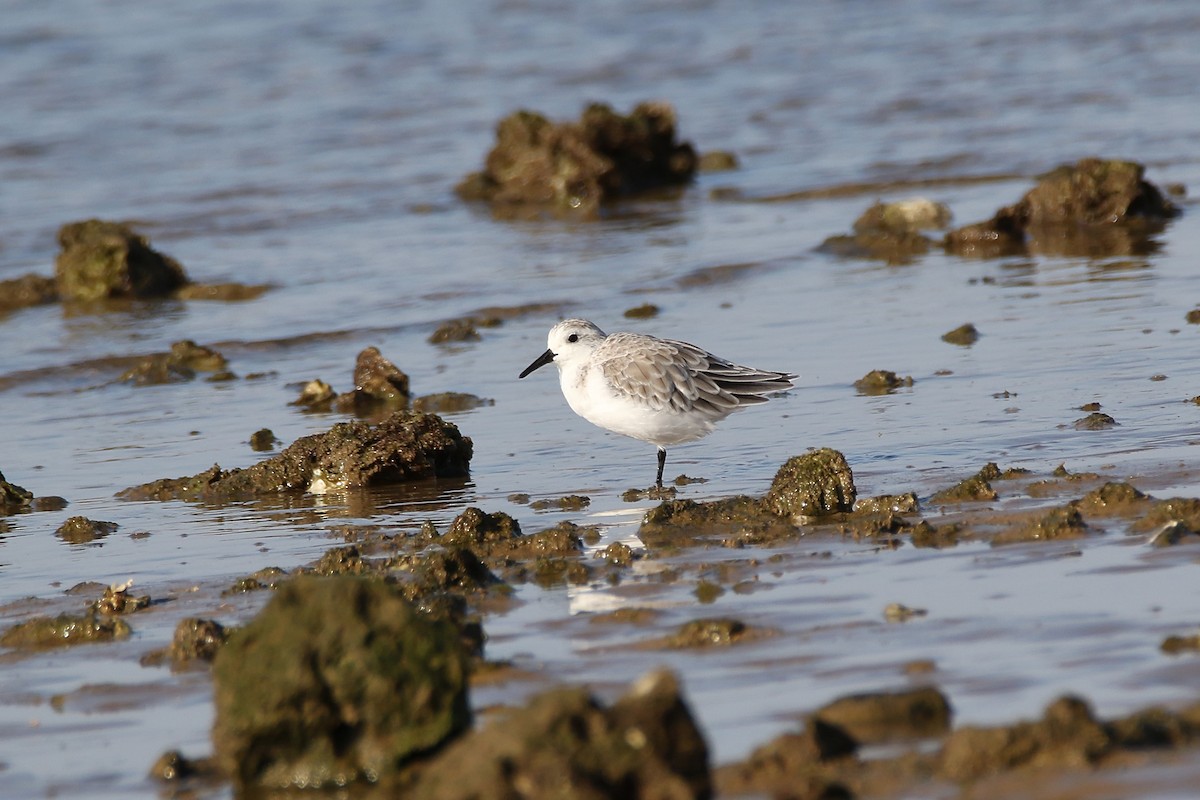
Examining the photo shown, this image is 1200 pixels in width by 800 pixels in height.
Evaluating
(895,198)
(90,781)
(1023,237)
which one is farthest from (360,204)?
(90,781)

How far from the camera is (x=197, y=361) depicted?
450 inches

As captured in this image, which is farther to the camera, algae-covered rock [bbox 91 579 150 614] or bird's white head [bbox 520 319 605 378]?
bird's white head [bbox 520 319 605 378]

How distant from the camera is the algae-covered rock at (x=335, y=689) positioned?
4277 mm

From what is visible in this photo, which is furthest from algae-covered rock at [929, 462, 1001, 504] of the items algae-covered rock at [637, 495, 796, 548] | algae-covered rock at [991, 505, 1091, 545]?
algae-covered rock at [637, 495, 796, 548]

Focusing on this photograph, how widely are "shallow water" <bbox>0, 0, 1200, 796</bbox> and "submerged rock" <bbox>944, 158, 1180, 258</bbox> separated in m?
0.38

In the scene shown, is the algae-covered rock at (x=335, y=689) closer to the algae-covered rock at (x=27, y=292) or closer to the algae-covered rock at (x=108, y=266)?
the algae-covered rock at (x=108, y=266)

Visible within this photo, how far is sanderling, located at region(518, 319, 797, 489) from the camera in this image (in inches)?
311

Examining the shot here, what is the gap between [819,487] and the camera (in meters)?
6.81

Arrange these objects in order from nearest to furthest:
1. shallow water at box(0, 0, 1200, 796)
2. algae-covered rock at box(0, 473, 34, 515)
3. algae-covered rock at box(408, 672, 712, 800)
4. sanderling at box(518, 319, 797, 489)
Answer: algae-covered rock at box(408, 672, 712, 800)
shallow water at box(0, 0, 1200, 796)
sanderling at box(518, 319, 797, 489)
algae-covered rock at box(0, 473, 34, 515)

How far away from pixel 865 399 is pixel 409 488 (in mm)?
2604

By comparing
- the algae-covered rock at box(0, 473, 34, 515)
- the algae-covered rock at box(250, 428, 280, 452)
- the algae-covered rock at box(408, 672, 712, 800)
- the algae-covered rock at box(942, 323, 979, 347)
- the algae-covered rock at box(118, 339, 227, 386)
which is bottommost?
the algae-covered rock at box(408, 672, 712, 800)

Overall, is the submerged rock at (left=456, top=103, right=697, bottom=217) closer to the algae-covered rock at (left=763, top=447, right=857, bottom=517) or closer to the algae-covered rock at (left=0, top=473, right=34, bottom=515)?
the algae-covered rock at (left=0, top=473, right=34, bottom=515)

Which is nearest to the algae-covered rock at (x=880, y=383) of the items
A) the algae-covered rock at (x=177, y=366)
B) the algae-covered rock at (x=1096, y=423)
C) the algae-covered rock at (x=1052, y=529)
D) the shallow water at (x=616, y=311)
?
the shallow water at (x=616, y=311)

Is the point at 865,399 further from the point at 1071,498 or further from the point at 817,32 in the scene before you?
the point at 817,32
